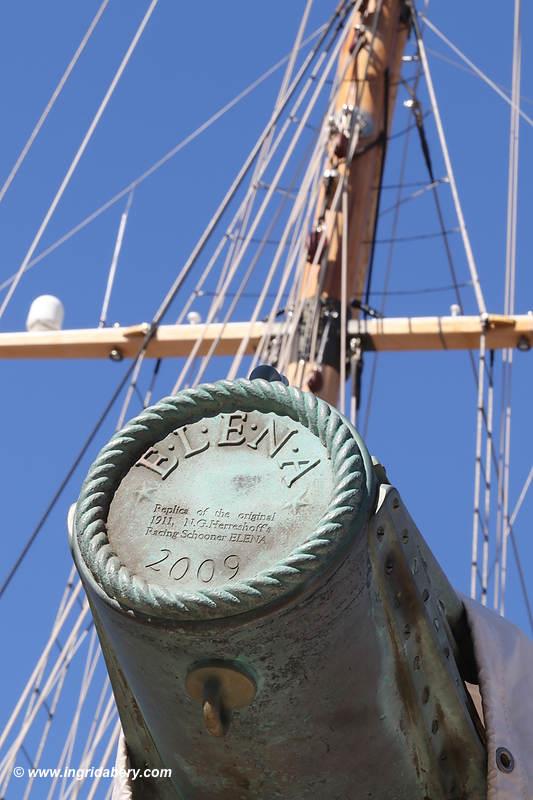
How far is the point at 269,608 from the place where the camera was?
2.13 meters

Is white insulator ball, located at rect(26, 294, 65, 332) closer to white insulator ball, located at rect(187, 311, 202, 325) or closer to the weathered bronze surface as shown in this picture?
white insulator ball, located at rect(187, 311, 202, 325)

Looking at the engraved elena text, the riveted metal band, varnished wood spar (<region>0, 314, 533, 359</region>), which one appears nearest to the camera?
the riveted metal band

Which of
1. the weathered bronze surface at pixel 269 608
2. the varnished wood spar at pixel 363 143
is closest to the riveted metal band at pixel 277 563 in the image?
the weathered bronze surface at pixel 269 608

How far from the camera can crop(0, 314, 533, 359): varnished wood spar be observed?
8836mm

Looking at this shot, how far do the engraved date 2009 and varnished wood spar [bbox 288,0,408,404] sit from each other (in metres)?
5.51

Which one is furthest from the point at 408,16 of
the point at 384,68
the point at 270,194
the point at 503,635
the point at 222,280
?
the point at 503,635

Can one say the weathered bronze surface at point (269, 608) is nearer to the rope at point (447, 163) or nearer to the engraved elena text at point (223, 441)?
the engraved elena text at point (223, 441)

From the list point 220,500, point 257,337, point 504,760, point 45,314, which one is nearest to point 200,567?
point 220,500

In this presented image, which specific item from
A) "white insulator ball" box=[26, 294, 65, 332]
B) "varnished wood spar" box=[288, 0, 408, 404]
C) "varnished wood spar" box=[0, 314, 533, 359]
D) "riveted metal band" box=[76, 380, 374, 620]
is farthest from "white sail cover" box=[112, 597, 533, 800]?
"white insulator ball" box=[26, 294, 65, 332]

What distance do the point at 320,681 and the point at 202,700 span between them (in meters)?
0.17

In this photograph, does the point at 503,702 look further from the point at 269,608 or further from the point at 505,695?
the point at 269,608

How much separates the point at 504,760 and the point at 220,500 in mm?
612

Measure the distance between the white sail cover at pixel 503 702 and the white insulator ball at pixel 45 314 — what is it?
7.39 meters

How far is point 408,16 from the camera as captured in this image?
10.2 metres
